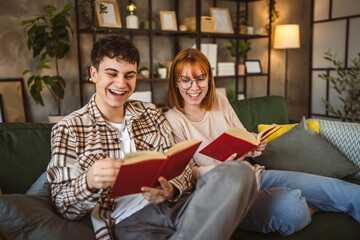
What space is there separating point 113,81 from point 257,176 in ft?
3.00

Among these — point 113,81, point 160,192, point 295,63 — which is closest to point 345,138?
point 160,192

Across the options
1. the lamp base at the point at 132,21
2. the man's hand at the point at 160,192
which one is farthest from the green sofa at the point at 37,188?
the lamp base at the point at 132,21

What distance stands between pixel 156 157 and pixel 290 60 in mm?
4461

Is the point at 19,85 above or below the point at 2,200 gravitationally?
above

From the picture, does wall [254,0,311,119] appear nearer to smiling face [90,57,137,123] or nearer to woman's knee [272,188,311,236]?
woman's knee [272,188,311,236]

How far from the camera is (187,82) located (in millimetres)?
1761

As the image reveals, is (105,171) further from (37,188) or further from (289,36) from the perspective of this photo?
(289,36)

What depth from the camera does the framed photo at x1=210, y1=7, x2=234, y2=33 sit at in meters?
3.97

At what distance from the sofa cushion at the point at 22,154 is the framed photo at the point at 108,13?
1796 mm

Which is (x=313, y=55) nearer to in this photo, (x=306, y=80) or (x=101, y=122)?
(x=306, y=80)

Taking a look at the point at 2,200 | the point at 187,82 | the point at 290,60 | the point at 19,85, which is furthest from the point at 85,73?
the point at 290,60

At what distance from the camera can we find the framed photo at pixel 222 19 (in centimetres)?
397

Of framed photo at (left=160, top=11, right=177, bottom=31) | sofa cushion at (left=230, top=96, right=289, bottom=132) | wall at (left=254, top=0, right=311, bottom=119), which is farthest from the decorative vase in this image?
sofa cushion at (left=230, top=96, right=289, bottom=132)

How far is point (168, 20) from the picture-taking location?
3.58 metres
